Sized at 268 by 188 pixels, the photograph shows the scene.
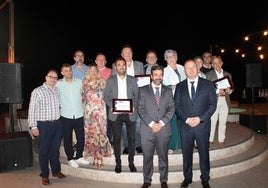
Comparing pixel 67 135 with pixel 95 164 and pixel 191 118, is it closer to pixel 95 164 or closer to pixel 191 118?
pixel 95 164

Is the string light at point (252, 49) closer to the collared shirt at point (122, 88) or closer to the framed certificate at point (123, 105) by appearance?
the collared shirt at point (122, 88)

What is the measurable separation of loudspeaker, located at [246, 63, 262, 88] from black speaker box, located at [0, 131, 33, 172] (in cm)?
611

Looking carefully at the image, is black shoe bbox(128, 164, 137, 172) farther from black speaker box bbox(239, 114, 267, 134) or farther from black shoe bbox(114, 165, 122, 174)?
black speaker box bbox(239, 114, 267, 134)

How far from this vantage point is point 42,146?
487cm

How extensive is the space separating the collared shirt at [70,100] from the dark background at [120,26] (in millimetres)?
6875

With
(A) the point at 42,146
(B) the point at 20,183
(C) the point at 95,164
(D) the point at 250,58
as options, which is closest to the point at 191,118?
(C) the point at 95,164

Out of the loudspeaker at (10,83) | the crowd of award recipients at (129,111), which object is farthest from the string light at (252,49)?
the loudspeaker at (10,83)

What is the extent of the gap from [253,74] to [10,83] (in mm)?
6372

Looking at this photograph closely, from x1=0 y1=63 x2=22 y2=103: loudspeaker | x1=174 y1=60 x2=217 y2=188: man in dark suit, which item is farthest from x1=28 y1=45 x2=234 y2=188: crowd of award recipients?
x1=0 y1=63 x2=22 y2=103: loudspeaker

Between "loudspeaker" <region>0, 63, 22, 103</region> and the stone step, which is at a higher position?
"loudspeaker" <region>0, 63, 22, 103</region>

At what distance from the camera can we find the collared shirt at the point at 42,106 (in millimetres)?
4730

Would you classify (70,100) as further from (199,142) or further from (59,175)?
(199,142)

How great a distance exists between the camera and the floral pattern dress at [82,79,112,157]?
489 cm

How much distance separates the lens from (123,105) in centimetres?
454
